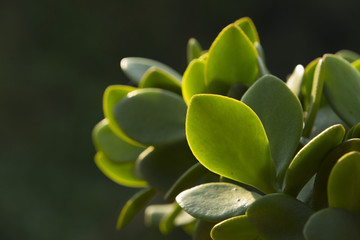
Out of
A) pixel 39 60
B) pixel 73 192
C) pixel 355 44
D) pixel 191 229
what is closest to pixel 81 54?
pixel 39 60

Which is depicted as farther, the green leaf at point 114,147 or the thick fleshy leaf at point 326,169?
the green leaf at point 114,147

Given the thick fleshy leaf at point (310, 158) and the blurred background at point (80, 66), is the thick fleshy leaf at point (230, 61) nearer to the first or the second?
the thick fleshy leaf at point (310, 158)

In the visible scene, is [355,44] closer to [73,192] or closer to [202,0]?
[202,0]

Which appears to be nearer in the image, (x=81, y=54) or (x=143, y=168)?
(x=143, y=168)

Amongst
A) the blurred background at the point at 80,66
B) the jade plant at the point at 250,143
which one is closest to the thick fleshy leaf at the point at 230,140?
the jade plant at the point at 250,143

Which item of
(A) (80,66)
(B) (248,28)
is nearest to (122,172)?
(B) (248,28)

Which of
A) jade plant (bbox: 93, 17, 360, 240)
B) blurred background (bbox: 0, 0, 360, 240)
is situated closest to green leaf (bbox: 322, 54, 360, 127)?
jade plant (bbox: 93, 17, 360, 240)
